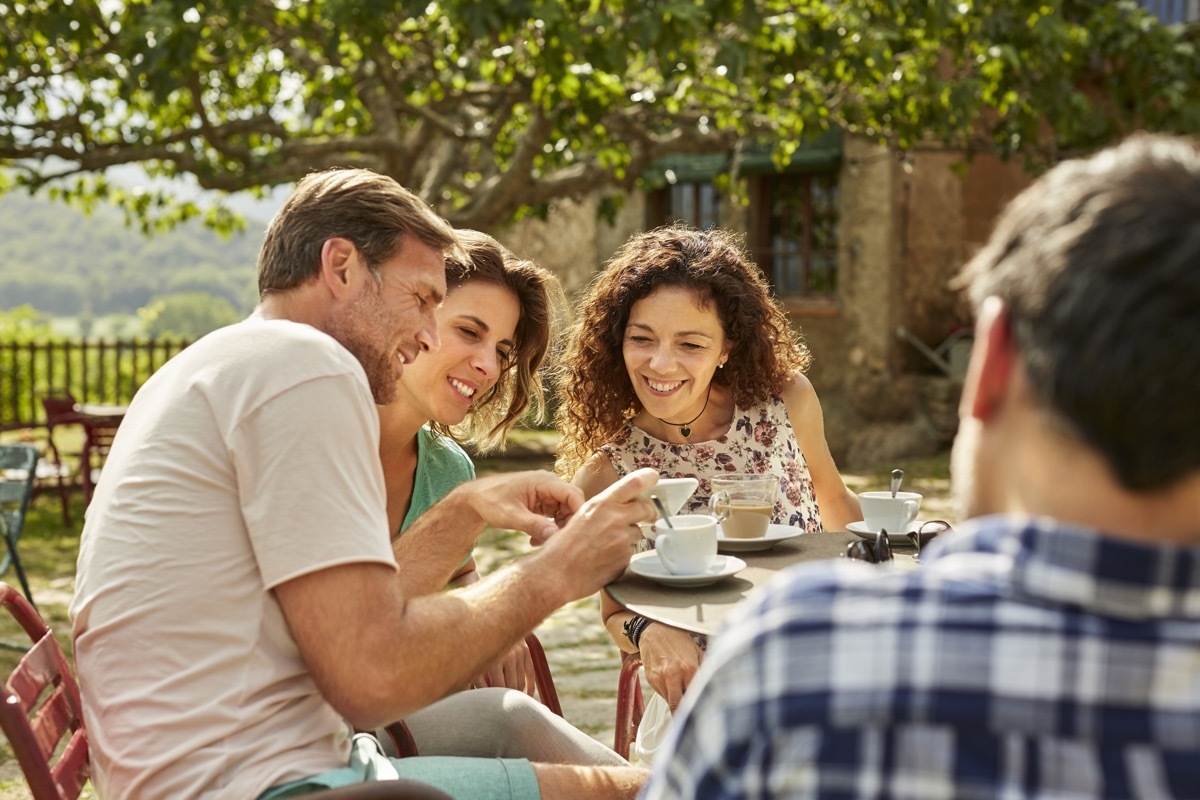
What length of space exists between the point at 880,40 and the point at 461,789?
21.2 feet

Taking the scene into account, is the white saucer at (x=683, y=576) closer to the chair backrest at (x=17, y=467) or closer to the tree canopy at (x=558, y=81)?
the chair backrest at (x=17, y=467)

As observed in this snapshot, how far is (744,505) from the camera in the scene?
7.92ft

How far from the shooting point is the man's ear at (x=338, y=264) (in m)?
1.94

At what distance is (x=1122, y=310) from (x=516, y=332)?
232 centimetres

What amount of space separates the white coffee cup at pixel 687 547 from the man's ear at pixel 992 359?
3.73 ft

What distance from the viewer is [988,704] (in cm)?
90

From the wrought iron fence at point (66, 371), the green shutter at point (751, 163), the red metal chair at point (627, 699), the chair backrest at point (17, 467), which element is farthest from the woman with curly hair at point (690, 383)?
the wrought iron fence at point (66, 371)

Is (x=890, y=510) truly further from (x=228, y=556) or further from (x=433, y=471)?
(x=228, y=556)

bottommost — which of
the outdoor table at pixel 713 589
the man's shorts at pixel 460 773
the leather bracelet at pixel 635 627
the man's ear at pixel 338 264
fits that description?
the leather bracelet at pixel 635 627

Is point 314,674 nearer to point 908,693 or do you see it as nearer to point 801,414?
point 908,693

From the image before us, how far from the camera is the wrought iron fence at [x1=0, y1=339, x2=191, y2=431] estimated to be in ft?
39.0

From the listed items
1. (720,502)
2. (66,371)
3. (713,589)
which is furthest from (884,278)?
(713,589)

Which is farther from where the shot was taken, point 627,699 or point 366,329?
point 627,699

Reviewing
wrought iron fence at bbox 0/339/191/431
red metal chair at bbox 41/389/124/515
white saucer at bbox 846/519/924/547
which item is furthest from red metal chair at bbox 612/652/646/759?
wrought iron fence at bbox 0/339/191/431
